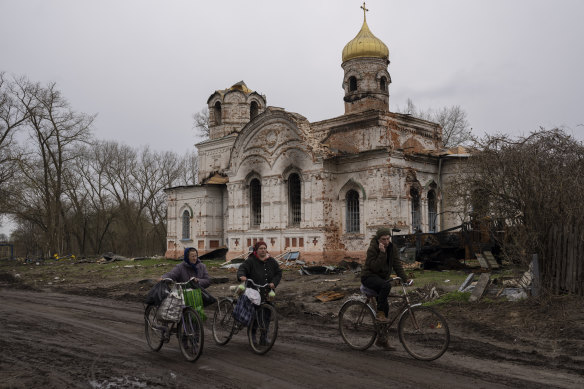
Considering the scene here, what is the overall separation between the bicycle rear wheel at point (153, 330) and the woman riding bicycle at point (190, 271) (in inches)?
24.6

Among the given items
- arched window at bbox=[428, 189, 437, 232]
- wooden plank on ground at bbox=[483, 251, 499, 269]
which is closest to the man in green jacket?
wooden plank on ground at bbox=[483, 251, 499, 269]

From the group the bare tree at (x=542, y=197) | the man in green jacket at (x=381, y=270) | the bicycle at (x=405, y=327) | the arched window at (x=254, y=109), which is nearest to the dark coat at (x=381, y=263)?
the man in green jacket at (x=381, y=270)

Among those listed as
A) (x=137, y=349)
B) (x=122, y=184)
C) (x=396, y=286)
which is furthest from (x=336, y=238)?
(x=122, y=184)

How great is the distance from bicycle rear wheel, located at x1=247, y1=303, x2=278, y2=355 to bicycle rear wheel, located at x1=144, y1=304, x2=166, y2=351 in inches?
52.7

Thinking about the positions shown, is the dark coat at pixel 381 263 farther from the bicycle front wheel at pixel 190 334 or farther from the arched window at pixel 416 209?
the arched window at pixel 416 209

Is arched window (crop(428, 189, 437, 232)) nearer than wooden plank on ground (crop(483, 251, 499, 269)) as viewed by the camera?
No

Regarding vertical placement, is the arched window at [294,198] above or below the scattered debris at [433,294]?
above

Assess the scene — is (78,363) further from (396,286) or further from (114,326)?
(396,286)

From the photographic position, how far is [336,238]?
24750 millimetres

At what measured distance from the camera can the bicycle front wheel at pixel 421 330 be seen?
7375 mm

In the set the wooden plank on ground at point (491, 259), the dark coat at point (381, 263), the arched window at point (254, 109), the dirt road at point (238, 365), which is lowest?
the dirt road at point (238, 365)

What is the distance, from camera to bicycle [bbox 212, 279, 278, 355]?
306 inches

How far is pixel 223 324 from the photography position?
Result: 27.9 feet

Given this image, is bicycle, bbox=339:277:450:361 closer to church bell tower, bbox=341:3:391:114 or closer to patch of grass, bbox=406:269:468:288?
patch of grass, bbox=406:269:468:288
